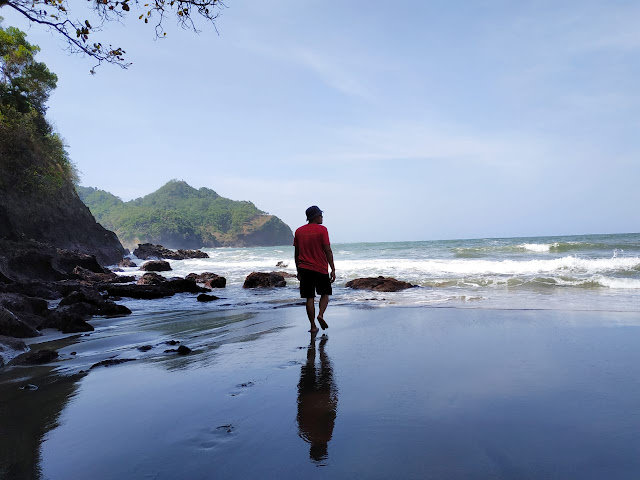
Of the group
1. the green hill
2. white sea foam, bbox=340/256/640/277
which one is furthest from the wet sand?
the green hill

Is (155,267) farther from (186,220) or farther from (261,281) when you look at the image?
(186,220)

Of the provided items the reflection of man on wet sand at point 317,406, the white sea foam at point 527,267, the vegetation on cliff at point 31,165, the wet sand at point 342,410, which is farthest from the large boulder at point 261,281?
the vegetation on cliff at point 31,165

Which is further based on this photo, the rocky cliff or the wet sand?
the rocky cliff

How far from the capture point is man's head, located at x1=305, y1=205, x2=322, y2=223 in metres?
6.43

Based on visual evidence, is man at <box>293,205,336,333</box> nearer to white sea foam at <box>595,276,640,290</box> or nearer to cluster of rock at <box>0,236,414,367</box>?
cluster of rock at <box>0,236,414,367</box>

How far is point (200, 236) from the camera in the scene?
114m

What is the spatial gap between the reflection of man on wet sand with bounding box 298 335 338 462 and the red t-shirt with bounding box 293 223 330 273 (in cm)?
224

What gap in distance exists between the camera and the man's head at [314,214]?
6431 mm

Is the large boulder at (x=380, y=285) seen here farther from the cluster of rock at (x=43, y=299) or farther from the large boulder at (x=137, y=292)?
the cluster of rock at (x=43, y=299)

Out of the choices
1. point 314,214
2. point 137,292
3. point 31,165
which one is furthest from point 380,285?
point 31,165

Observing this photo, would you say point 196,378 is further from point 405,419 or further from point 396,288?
point 396,288

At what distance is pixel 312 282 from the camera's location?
6.38 m

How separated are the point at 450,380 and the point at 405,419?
3.12ft

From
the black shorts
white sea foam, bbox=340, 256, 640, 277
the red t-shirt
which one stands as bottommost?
white sea foam, bbox=340, 256, 640, 277
